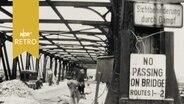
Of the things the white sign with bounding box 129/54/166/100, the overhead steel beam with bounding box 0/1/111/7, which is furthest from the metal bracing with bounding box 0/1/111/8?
the white sign with bounding box 129/54/166/100

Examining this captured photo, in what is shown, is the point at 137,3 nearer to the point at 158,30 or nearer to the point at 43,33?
the point at 158,30

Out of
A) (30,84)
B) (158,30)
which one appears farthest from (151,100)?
(30,84)

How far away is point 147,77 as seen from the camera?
550 cm

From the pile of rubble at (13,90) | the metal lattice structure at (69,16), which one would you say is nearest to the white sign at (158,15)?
the metal lattice structure at (69,16)

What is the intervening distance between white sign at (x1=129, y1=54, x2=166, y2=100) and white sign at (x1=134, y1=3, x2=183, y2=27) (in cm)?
45

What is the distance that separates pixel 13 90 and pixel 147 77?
1630cm

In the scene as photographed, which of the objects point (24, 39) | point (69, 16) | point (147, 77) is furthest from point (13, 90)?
point (147, 77)

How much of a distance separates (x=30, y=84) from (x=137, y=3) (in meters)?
23.3

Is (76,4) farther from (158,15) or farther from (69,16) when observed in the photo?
(158,15)

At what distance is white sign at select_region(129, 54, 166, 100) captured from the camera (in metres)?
5.49

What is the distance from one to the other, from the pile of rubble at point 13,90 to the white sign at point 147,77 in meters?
15.2

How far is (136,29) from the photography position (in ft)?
19.2

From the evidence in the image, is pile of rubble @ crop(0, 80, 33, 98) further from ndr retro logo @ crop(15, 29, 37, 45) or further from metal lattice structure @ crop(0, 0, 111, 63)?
ndr retro logo @ crop(15, 29, 37, 45)

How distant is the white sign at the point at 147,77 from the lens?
216 inches
